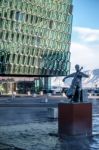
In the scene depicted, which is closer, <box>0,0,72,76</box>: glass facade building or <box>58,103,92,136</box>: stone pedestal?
<box>58,103,92,136</box>: stone pedestal

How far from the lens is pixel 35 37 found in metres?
105

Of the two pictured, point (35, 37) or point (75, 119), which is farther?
point (35, 37)

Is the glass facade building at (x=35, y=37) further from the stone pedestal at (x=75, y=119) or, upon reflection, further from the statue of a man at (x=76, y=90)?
the stone pedestal at (x=75, y=119)

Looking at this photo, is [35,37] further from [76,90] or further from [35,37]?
[76,90]

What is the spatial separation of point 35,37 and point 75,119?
287 feet

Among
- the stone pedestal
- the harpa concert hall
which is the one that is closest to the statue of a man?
the stone pedestal

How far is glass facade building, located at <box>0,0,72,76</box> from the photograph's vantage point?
99312 millimetres

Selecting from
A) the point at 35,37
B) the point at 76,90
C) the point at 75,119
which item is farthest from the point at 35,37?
the point at 75,119

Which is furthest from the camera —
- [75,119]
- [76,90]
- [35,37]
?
[35,37]

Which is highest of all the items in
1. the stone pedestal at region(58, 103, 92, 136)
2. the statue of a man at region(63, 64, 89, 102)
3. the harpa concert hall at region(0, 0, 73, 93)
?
the harpa concert hall at region(0, 0, 73, 93)

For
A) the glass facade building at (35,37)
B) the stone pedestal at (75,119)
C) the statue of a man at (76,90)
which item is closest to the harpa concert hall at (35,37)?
the glass facade building at (35,37)

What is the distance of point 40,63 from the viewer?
Answer: 10744cm

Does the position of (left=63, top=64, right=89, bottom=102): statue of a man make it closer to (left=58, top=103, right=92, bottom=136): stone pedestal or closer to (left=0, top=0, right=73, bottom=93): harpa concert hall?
(left=58, top=103, right=92, bottom=136): stone pedestal

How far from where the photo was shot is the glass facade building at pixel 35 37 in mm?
99312
